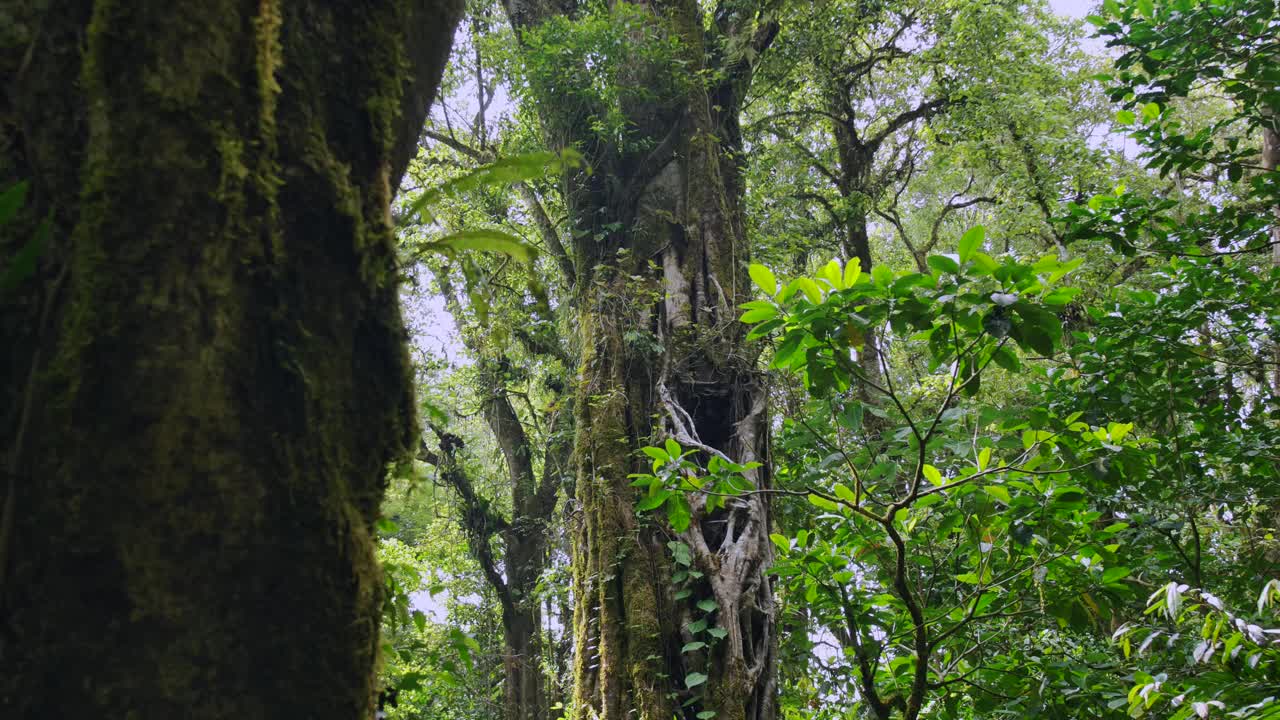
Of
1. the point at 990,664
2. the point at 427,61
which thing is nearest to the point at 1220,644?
the point at 990,664

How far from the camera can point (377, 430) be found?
121 centimetres

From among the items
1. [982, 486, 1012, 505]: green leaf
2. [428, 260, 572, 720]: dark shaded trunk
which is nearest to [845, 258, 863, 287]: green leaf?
[982, 486, 1012, 505]: green leaf

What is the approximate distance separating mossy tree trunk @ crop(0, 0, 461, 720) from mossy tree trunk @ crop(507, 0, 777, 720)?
3.69 meters

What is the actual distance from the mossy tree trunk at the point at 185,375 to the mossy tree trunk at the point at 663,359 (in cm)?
369

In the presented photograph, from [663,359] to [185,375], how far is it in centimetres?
498

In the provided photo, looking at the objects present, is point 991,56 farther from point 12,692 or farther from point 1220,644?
point 12,692

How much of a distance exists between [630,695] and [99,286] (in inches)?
177

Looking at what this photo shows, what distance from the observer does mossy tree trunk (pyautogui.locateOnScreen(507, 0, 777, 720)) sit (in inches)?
192

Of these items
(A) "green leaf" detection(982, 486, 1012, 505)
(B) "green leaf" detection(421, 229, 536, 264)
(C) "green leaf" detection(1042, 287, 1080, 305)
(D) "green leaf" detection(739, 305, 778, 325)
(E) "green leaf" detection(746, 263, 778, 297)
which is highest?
(E) "green leaf" detection(746, 263, 778, 297)

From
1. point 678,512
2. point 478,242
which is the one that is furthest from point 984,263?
point 478,242

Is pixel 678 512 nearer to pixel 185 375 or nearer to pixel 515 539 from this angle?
pixel 185 375

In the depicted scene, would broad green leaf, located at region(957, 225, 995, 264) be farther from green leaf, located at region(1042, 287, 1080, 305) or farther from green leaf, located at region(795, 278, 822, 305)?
green leaf, located at region(795, 278, 822, 305)

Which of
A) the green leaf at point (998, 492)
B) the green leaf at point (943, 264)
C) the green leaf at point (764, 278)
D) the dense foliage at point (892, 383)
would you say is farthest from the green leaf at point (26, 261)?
the green leaf at point (998, 492)

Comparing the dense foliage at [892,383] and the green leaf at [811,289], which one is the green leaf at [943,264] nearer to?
the dense foliage at [892,383]
